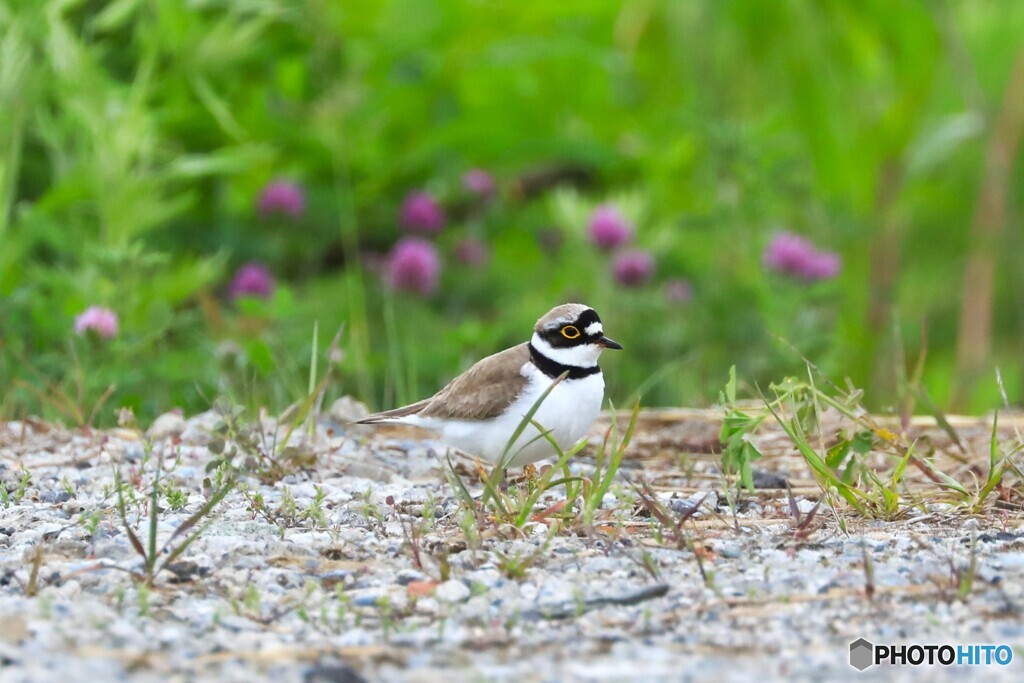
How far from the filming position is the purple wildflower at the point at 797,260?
596 cm

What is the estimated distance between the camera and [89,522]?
3.17m

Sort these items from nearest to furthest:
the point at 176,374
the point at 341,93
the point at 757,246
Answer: the point at 176,374 → the point at 757,246 → the point at 341,93

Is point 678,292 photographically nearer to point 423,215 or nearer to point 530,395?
point 423,215

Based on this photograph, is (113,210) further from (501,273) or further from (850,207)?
(850,207)

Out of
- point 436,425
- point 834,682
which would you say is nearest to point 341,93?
point 436,425

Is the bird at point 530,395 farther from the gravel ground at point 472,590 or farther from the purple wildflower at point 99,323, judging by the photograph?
the purple wildflower at point 99,323

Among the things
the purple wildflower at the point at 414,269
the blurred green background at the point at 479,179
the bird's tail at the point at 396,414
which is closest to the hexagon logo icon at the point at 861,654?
the bird's tail at the point at 396,414

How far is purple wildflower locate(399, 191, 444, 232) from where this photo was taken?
662 centimetres

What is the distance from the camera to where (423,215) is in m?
6.62

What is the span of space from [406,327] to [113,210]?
1.52 metres

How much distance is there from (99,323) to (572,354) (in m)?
1.82

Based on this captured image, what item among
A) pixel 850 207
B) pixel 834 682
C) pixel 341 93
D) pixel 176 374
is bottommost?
pixel 834 682

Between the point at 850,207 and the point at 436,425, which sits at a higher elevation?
the point at 850,207

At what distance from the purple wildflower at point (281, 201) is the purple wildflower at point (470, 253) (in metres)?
0.76
